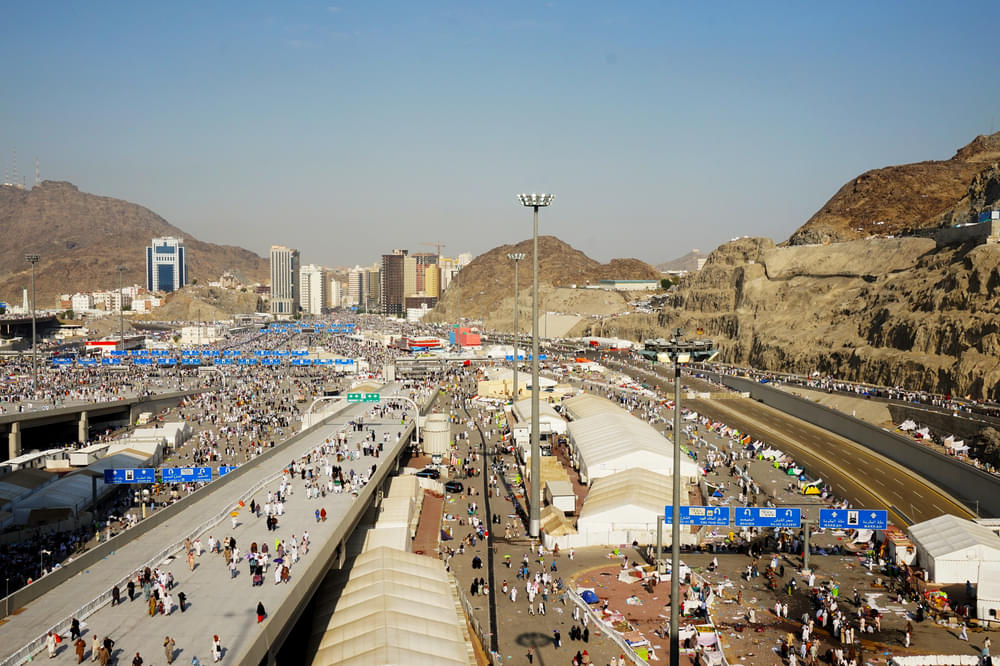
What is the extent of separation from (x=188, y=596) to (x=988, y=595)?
851 inches

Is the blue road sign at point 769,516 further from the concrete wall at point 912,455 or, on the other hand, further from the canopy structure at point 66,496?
the canopy structure at point 66,496

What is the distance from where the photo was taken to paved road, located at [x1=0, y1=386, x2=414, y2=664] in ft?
46.5

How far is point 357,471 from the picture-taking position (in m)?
30.5

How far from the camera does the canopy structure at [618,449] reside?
35.7m

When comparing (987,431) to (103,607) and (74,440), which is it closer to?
(103,607)

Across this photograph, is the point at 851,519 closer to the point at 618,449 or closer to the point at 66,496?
the point at 618,449

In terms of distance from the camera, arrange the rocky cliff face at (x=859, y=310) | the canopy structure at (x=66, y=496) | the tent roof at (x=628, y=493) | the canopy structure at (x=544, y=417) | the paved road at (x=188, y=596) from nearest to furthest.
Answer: the paved road at (x=188, y=596), the tent roof at (x=628, y=493), the canopy structure at (x=66, y=496), the canopy structure at (x=544, y=417), the rocky cliff face at (x=859, y=310)

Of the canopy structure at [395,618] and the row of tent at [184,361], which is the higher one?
the row of tent at [184,361]

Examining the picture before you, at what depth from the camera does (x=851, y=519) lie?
27562 millimetres

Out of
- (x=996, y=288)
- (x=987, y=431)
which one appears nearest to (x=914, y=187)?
(x=996, y=288)

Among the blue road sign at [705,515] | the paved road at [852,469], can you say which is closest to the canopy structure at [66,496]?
the blue road sign at [705,515]

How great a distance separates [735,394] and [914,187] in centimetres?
12237

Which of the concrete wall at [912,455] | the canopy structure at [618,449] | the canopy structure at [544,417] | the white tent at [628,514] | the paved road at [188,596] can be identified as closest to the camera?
the paved road at [188,596]

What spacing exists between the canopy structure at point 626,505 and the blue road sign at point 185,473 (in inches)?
587
